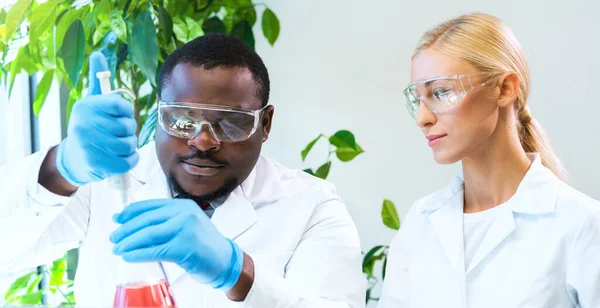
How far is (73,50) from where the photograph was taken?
2.13m

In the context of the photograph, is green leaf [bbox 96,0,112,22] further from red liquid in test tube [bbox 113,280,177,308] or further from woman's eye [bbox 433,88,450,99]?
red liquid in test tube [bbox 113,280,177,308]

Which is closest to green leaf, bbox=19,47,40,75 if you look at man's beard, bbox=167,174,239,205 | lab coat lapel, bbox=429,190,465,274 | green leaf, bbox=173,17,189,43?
green leaf, bbox=173,17,189,43

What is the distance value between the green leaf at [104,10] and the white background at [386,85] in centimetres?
83

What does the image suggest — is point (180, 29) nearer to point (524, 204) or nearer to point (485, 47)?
point (485, 47)

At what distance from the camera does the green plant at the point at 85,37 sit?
7.03 ft

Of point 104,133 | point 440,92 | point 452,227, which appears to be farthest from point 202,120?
point 452,227

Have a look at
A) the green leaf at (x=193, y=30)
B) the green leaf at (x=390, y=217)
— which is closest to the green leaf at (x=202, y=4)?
the green leaf at (x=193, y=30)

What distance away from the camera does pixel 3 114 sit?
292cm

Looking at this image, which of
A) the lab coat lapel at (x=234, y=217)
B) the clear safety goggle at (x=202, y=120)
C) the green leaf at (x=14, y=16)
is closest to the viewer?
the clear safety goggle at (x=202, y=120)

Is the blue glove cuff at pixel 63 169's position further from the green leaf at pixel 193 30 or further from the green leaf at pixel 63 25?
the green leaf at pixel 193 30

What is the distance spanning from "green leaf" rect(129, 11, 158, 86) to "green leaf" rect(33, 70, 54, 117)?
32 centimetres

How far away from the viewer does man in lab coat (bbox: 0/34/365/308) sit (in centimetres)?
117

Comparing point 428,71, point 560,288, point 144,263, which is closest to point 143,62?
point 428,71

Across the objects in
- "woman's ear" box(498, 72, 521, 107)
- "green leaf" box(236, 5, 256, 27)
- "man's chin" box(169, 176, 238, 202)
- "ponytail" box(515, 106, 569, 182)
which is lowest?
"man's chin" box(169, 176, 238, 202)
